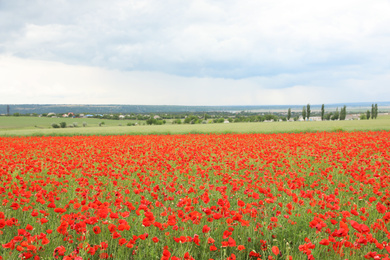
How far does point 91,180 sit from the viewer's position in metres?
7.86

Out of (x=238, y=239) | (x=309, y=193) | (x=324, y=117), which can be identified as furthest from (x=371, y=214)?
(x=324, y=117)

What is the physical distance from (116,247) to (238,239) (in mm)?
1882

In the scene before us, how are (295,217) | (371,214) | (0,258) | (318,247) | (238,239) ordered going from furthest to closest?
(371,214), (295,217), (238,239), (318,247), (0,258)

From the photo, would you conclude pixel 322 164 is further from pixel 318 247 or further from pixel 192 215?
pixel 192 215

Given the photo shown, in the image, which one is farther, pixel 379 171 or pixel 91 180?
pixel 379 171

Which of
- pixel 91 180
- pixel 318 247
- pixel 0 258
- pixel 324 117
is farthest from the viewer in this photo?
pixel 324 117

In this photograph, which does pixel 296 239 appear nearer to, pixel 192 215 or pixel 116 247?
pixel 192 215

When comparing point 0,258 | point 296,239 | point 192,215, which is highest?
point 192,215

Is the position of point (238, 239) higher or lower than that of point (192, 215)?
lower

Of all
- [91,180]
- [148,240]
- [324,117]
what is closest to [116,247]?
[148,240]

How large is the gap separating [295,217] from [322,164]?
19.1 ft

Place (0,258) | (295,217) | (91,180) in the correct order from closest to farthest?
(0,258), (295,217), (91,180)

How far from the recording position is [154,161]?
372 inches

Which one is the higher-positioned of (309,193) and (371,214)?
(309,193)
